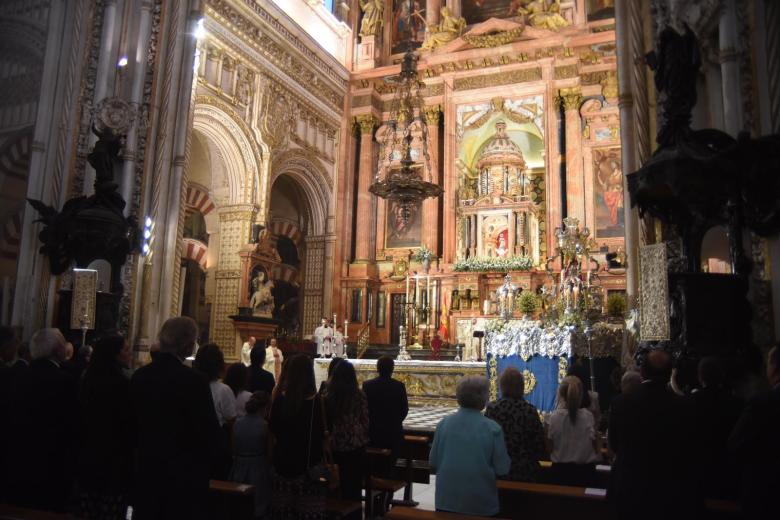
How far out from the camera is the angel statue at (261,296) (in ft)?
53.5

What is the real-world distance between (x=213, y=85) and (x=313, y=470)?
42.9 feet

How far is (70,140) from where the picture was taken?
10.3 metres

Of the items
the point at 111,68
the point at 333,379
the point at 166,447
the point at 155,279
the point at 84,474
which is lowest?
the point at 84,474

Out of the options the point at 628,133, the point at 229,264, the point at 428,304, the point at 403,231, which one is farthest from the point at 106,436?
the point at 403,231

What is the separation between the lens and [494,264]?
17922 millimetres

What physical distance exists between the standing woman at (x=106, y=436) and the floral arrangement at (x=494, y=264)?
49.1 feet

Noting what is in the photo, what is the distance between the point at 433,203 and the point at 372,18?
658cm

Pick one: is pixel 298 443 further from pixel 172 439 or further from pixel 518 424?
pixel 518 424

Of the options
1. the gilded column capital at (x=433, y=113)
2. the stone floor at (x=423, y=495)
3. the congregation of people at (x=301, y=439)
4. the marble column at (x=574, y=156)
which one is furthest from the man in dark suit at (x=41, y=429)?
the gilded column capital at (x=433, y=113)

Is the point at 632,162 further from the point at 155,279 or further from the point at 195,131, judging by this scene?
the point at 195,131

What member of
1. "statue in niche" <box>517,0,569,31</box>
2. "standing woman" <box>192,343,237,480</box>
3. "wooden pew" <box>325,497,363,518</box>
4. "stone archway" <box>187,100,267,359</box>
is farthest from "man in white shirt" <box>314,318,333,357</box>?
"wooden pew" <box>325,497,363,518</box>

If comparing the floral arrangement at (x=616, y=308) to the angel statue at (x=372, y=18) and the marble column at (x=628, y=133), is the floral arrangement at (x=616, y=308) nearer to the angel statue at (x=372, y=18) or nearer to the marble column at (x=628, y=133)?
the marble column at (x=628, y=133)

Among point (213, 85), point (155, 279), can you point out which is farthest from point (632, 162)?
point (213, 85)

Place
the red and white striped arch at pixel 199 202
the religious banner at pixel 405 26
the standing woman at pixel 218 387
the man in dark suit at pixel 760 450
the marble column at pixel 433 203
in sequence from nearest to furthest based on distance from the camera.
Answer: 1. the man in dark suit at pixel 760 450
2. the standing woman at pixel 218 387
3. the red and white striped arch at pixel 199 202
4. the marble column at pixel 433 203
5. the religious banner at pixel 405 26
